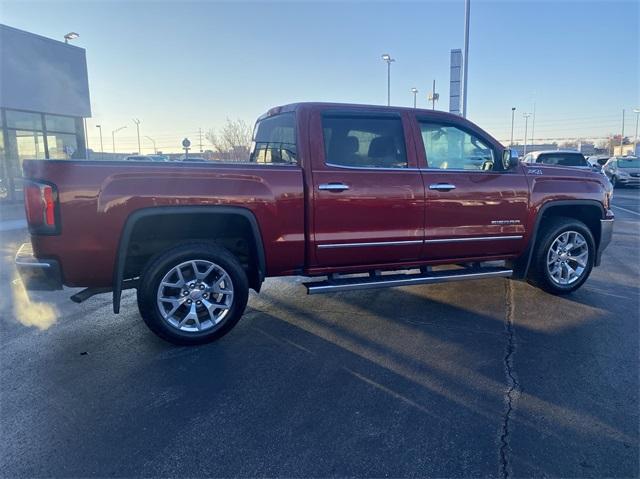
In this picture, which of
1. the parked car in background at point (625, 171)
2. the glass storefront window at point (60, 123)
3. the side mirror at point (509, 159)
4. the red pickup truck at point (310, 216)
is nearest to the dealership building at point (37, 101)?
the glass storefront window at point (60, 123)

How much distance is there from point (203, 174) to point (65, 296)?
296 cm

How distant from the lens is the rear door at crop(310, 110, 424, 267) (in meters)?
4.12

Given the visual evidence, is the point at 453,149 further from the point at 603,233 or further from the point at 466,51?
the point at 466,51

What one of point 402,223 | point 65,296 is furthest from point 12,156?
point 402,223

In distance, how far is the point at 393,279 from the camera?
14.6 feet

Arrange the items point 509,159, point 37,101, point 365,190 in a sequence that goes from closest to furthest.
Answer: point 365,190 → point 509,159 → point 37,101

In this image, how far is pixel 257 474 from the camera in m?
2.34

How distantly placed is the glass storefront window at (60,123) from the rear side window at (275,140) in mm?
16076

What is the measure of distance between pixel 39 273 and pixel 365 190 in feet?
8.90

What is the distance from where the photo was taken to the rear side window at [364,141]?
430cm

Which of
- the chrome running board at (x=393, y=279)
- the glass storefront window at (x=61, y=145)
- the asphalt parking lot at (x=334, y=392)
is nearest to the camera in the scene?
the asphalt parking lot at (x=334, y=392)

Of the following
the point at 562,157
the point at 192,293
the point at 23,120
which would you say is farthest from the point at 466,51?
the point at 23,120

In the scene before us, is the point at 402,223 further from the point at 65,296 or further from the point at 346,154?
the point at 65,296

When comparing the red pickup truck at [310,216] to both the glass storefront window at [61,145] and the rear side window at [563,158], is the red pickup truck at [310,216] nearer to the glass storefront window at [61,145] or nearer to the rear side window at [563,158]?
the rear side window at [563,158]
